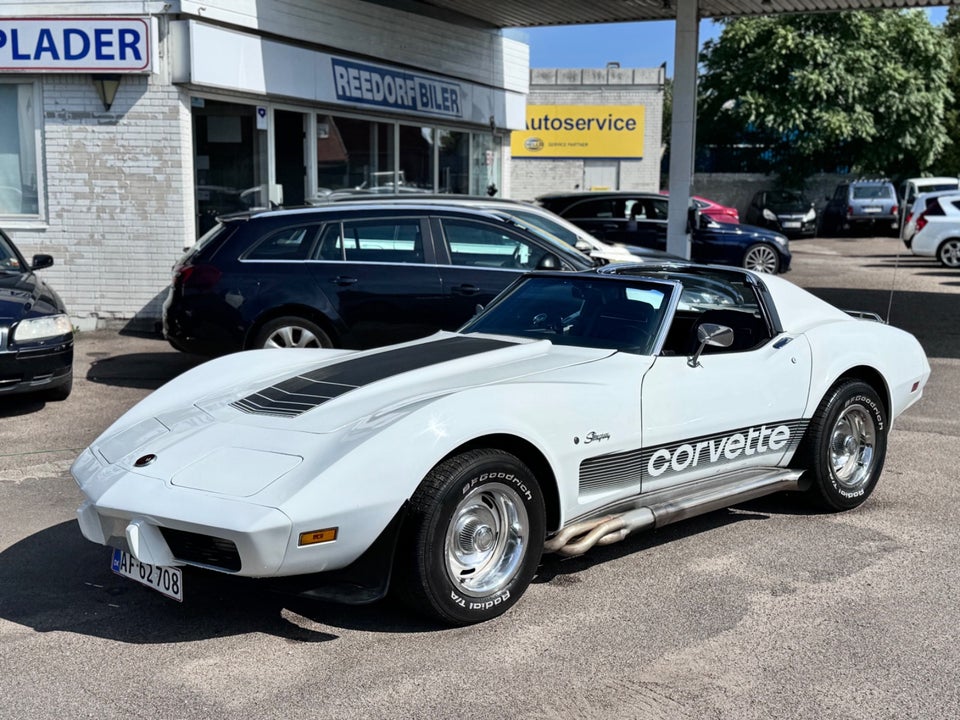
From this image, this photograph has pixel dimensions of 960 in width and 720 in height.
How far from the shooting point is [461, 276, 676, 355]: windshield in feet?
16.8

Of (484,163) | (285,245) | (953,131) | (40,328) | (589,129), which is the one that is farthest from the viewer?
(953,131)

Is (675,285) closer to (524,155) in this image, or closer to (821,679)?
(821,679)

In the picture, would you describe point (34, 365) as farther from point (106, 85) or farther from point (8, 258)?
point (106, 85)

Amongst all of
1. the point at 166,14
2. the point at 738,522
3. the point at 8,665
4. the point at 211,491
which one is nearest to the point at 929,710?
the point at 738,522

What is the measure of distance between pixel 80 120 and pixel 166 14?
158 cm

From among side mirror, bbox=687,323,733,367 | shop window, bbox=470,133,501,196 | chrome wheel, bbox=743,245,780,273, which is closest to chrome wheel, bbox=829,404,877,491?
side mirror, bbox=687,323,733,367

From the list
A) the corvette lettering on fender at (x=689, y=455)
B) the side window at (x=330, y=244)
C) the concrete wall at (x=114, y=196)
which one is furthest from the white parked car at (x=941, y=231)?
the corvette lettering on fender at (x=689, y=455)

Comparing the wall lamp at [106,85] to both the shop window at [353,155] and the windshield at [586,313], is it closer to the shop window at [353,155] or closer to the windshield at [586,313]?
the shop window at [353,155]

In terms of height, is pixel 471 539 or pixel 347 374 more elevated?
pixel 347 374

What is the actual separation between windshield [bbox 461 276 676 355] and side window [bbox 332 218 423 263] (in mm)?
3223

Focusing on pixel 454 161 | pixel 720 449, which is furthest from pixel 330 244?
pixel 454 161

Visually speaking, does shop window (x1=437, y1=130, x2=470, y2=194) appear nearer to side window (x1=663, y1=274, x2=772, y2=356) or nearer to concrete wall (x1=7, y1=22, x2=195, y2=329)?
concrete wall (x1=7, y1=22, x2=195, y2=329)

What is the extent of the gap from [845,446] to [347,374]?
2.85m

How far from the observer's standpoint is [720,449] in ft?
16.7
